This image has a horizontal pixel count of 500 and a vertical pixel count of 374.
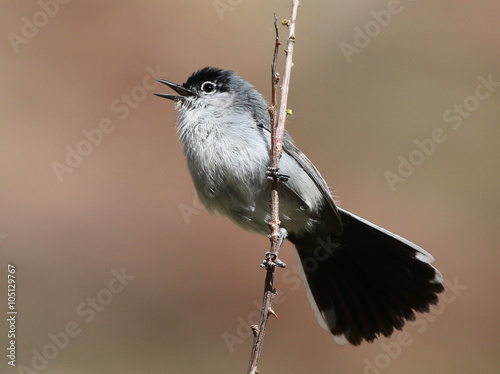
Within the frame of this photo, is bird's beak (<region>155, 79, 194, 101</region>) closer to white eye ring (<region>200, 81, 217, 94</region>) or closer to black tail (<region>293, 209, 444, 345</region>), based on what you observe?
white eye ring (<region>200, 81, 217, 94</region>)

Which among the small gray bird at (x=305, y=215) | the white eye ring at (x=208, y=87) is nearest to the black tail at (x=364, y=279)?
the small gray bird at (x=305, y=215)

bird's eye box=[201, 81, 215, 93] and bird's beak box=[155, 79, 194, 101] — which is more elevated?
bird's eye box=[201, 81, 215, 93]

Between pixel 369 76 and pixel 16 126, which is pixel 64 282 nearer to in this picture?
pixel 16 126

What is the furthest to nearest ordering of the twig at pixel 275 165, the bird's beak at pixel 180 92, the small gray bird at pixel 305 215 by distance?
the bird's beak at pixel 180 92 < the small gray bird at pixel 305 215 < the twig at pixel 275 165

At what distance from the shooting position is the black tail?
136 inches

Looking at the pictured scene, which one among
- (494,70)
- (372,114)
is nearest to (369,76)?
(372,114)

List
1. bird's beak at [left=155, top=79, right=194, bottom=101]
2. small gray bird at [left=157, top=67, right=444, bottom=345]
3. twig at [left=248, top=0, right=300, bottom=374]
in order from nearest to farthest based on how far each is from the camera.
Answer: twig at [left=248, top=0, right=300, bottom=374] → small gray bird at [left=157, top=67, right=444, bottom=345] → bird's beak at [left=155, top=79, right=194, bottom=101]

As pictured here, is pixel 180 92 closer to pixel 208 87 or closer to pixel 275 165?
pixel 208 87

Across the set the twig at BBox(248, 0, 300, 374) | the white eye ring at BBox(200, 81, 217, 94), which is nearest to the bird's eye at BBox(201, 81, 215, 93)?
the white eye ring at BBox(200, 81, 217, 94)

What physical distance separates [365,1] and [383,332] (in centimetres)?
512

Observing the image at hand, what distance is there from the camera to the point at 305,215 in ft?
11.5

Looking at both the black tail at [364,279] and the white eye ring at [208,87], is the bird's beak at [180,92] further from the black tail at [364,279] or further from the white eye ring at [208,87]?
the black tail at [364,279]

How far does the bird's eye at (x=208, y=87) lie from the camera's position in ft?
11.5

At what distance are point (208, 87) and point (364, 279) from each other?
165 centimetres
